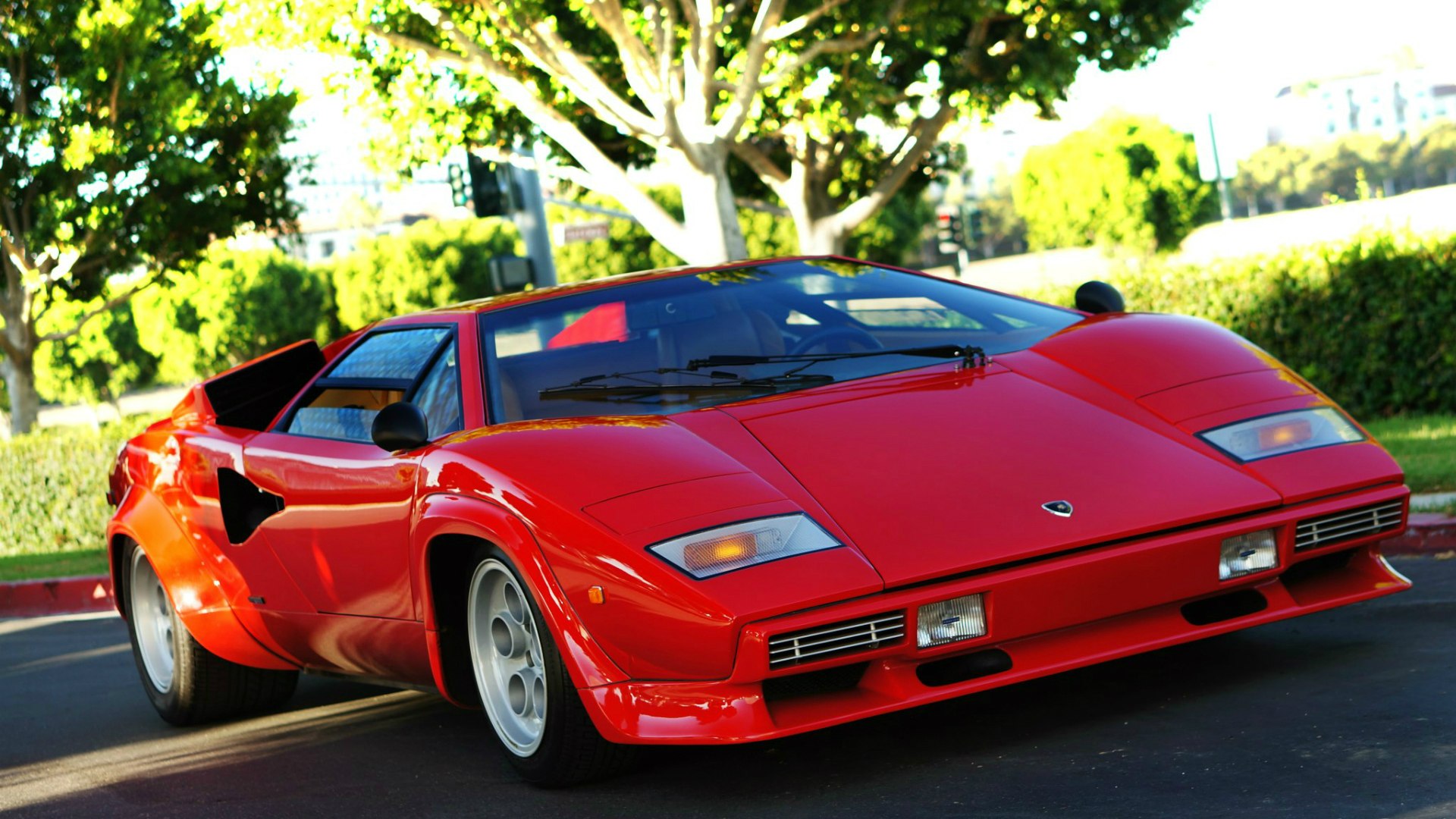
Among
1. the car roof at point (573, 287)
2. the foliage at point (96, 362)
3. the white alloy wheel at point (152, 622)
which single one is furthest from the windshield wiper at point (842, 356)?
the foliage at point (96, 362)

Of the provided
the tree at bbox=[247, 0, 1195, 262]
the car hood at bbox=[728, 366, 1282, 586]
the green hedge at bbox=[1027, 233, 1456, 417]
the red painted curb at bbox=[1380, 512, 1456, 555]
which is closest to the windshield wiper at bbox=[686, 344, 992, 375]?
the car hood at bbox=[728, 366, 1282, 586]

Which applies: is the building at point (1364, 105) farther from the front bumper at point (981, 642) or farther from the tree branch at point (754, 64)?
the front bumper at point (981, 642)

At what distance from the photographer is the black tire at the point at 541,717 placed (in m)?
3.81

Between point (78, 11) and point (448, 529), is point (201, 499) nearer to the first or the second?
point (448, 529)

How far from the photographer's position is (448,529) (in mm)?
4086

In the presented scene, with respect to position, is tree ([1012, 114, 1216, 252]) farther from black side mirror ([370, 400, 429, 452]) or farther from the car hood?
black side mirror ([370, 400, 429, 452])

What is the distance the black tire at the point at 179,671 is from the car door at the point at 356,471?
878 mm

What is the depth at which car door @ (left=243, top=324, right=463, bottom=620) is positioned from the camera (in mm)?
4473

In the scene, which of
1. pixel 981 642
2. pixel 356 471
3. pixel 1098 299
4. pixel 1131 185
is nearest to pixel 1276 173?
pixel 1131 185

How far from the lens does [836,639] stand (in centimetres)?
344

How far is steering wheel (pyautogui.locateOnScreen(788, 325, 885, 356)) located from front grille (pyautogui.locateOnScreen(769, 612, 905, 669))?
51.5 inches

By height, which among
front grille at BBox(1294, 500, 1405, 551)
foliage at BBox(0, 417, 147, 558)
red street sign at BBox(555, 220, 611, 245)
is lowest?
foliage at BBox(0, 417, 147, 558)

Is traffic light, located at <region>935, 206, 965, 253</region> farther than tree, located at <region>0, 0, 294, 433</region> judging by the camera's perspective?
Yes

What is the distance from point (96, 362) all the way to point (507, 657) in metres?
63.5
